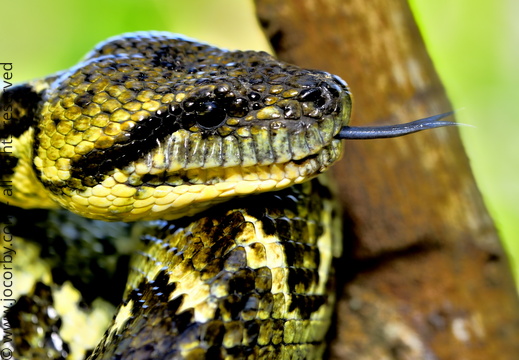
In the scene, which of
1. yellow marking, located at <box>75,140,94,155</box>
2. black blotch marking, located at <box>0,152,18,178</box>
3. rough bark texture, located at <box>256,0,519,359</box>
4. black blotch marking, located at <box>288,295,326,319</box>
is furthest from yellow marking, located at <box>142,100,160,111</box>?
rough bark texture, located at <box>256,0,519,359</box>

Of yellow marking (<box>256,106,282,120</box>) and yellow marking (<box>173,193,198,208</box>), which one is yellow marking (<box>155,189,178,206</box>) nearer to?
yellow marking (<box>173,193,198,208</box>)

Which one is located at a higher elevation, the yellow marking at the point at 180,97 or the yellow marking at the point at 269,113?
the yellow marking at the point at 180,97

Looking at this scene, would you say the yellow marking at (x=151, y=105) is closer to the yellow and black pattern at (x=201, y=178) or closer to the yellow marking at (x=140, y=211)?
the yellow and black pattern at (x=201, y=178)

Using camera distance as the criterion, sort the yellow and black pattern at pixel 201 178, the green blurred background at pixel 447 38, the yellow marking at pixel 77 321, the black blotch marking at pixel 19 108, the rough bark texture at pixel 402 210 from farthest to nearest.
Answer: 1. the green blurred background at pixel 447 38
2. the rough bark texture at pixel 402 210
3. the yellow marking at pixel 77 321
4. the black blotch marking at pixel 19 108
5. the yellow and black pattern at pixel 201 178

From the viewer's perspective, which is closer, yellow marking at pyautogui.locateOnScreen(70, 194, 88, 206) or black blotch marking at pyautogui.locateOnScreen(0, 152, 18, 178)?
yellow marking at pyautogui.locateOnScreen(70, 194, 88, 206)

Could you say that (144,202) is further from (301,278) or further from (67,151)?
(301,278)

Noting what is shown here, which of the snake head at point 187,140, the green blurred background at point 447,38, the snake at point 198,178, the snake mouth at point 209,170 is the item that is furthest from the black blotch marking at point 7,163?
the green blurred background at point 447,38

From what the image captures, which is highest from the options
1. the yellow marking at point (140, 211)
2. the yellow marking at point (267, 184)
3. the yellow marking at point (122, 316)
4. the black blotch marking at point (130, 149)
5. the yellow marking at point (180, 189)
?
the black blotch marking at point (130, 149)
